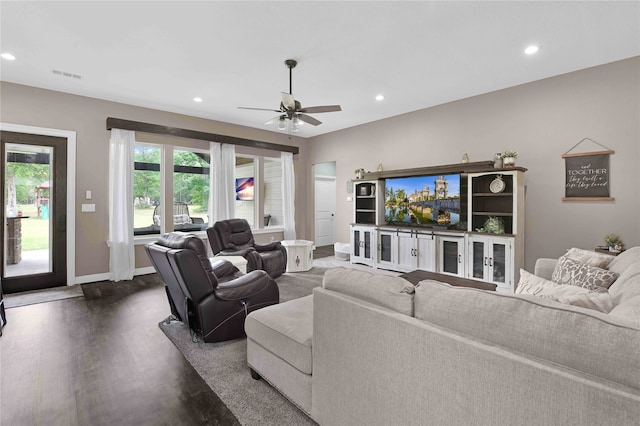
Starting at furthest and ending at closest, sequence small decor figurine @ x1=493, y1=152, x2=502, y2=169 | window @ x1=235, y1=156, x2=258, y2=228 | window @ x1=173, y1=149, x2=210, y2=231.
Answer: window @ x1=235, y1=156, x2=258, y2=228 → window @ x1=173, y1=149, x2=210, y2=231 → small decor figurine @ x1=493, y1=152, x2=502, y2=169

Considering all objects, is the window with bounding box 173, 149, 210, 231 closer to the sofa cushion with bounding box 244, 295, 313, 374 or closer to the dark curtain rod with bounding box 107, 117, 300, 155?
the dark curtain rod with bounding box 107, 117, 300, 155

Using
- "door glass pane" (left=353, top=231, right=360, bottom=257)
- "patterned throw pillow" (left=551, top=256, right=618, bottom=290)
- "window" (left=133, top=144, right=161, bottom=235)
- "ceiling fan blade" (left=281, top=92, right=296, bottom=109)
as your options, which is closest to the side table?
"door glass pane" (left=353, top=231, right=360, bottom=257)

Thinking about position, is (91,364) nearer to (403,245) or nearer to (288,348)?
(288,348)

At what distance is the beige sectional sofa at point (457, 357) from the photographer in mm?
875

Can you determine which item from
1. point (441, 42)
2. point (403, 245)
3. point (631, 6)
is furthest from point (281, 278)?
point (631, 6)

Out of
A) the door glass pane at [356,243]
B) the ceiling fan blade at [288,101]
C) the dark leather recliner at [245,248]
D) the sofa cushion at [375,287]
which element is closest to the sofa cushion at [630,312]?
the sofa cushion at [375,287]

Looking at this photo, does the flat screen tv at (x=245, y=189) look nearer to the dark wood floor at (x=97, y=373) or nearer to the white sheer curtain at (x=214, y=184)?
the white sheer curtain at (x=214, y=184)

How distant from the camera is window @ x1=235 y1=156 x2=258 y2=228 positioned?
7.15 meters

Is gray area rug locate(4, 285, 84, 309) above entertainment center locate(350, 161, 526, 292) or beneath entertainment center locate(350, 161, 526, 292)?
beneath

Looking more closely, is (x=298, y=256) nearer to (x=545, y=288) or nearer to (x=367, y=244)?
(x=367, y=244)

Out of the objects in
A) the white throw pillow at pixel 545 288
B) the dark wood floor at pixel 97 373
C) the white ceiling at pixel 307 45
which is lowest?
the dark wood floor at pixel 97 373

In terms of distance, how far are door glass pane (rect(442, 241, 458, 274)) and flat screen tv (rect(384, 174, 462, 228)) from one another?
0.37m

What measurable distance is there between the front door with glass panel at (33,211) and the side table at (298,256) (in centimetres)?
343

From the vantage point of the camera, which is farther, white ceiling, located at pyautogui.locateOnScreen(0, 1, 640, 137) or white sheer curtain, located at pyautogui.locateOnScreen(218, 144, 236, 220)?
white sheer curtain, located at pyautogui.locateOnScreen(218, 144, 236, 220)
